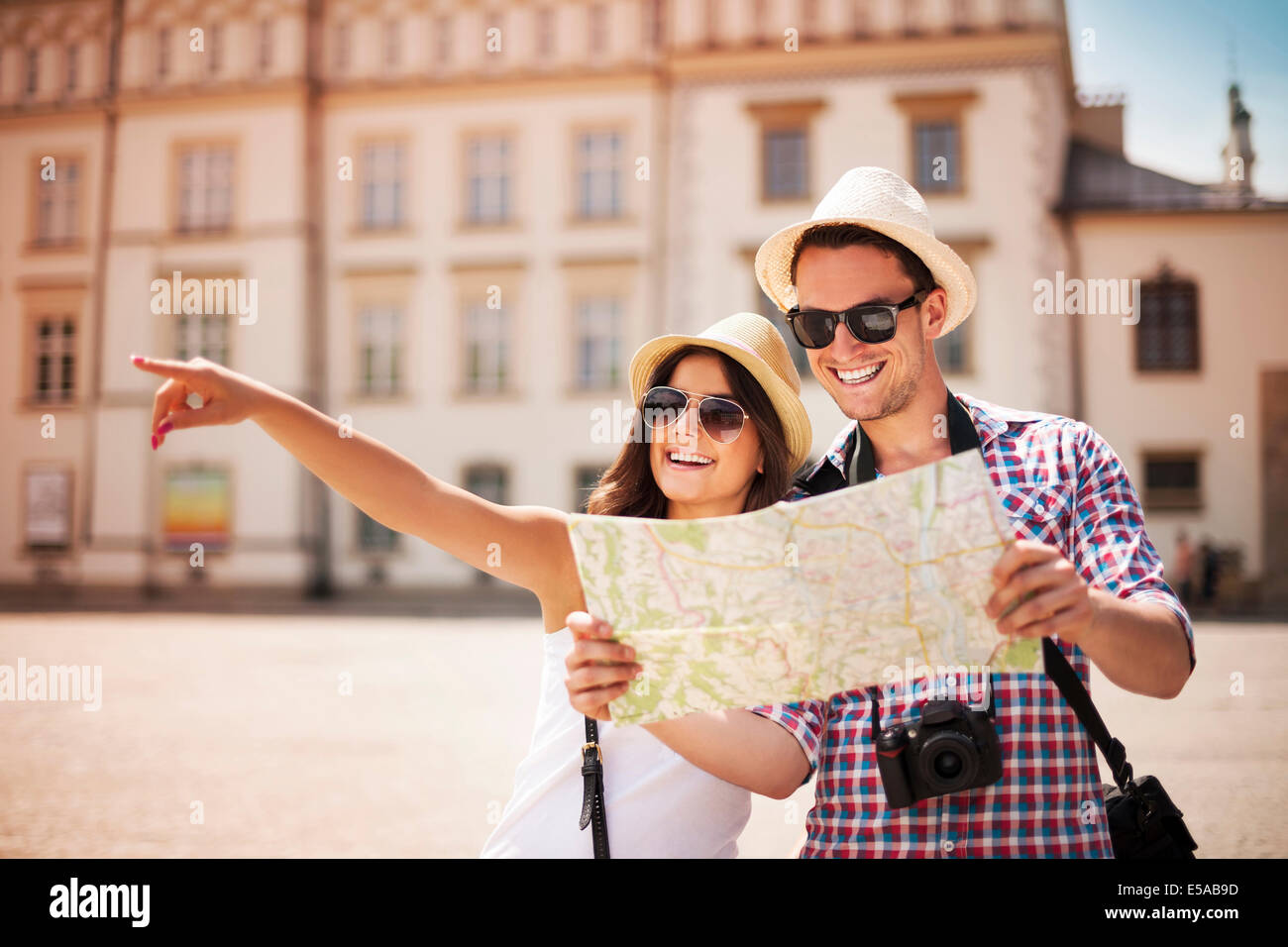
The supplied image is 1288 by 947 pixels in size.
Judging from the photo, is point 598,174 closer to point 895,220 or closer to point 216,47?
point 216,47

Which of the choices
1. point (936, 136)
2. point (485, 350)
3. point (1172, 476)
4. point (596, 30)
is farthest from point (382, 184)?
point (1172, 476)

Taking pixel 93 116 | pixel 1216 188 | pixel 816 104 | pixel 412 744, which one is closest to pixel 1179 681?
pixel 412 744

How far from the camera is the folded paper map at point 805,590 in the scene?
4.59 ft

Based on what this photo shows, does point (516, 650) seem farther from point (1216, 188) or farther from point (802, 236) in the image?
point (1216, 188)

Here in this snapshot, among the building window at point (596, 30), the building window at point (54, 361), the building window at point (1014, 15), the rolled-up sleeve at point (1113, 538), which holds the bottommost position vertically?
the rolled-up sleeve at point (1113, 538)

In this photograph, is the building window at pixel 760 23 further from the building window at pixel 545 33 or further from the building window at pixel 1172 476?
the building window at pixel 1172 476

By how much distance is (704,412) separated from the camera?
2221mm

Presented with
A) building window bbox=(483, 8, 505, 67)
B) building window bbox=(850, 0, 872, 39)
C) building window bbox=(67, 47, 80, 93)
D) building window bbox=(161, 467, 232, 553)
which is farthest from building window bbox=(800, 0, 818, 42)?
building window bbox=(67, 47, 80, 93)

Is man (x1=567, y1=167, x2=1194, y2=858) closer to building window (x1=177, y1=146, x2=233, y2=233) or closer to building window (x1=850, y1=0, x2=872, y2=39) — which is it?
building window (x1=850, y1=0, x2=872, y2=39)

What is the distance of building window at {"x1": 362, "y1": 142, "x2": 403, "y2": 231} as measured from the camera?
78.4 ft

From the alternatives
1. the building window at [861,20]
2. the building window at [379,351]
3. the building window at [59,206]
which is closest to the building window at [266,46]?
the building window at [59,206]

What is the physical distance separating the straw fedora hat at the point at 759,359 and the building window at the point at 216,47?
25.6 m

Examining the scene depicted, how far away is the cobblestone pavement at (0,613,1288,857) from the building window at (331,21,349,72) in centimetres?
1588

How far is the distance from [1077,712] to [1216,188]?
76.0 ft
